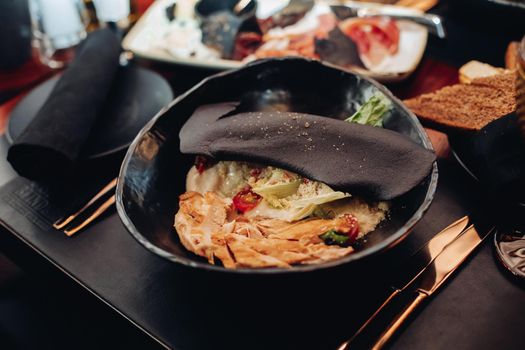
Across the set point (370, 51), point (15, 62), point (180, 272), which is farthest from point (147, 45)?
point (180, 272)

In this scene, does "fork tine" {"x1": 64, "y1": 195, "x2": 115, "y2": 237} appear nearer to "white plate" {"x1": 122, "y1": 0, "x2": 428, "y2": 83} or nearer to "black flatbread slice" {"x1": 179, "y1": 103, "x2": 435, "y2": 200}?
"black flatbread slice" {"x1": 179, "y1": 103, "x2": 435, "y2": 200}

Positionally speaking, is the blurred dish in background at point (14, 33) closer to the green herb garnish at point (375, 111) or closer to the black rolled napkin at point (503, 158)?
the green herb garnish at point (375, 111)

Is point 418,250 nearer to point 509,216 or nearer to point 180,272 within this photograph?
point 509,216

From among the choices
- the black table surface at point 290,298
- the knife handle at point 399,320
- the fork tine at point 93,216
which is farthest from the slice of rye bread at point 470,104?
the fork tine at point 93,216

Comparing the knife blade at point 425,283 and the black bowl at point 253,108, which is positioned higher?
the black bowl at point 253,108

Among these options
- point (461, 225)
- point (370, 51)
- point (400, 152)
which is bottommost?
point (461, 225)

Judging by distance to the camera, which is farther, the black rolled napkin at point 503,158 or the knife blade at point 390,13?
the knife blade at point 390,13

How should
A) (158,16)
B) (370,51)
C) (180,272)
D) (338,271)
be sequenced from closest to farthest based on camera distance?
(338,271) → (180,272) → (370,51) → (158,16)
